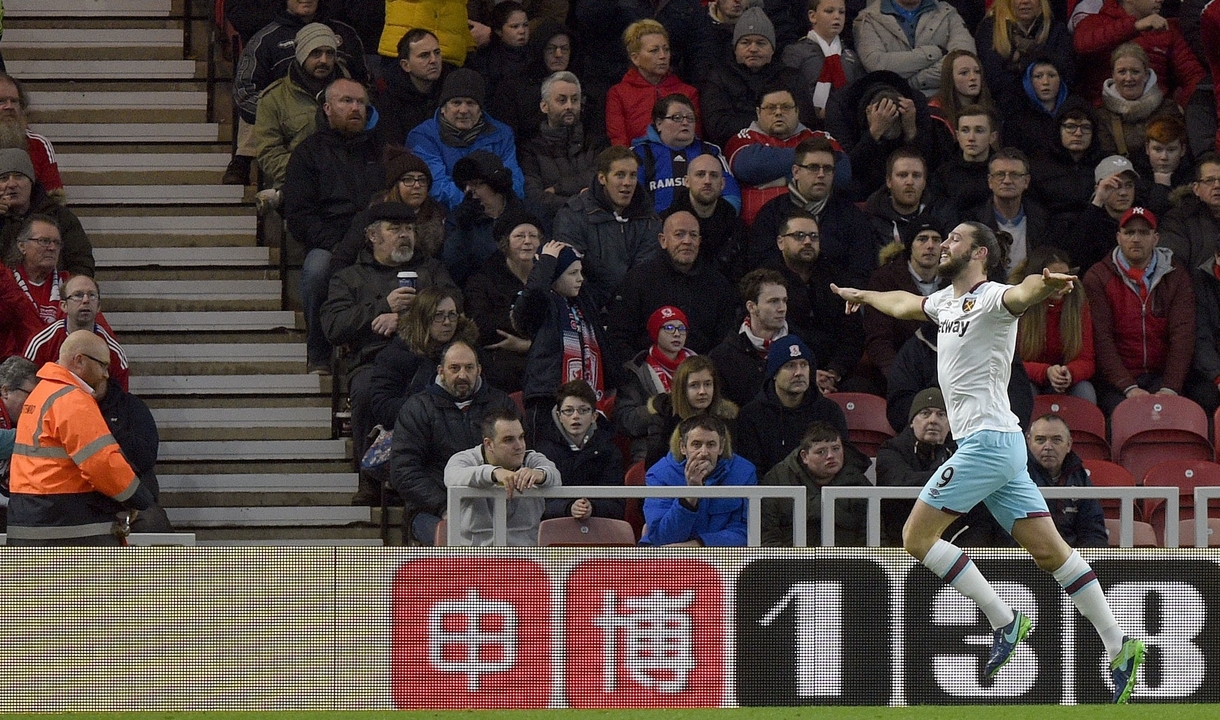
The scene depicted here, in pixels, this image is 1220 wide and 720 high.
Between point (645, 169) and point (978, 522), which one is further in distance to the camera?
point (645, 169)

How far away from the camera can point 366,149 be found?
11.4m

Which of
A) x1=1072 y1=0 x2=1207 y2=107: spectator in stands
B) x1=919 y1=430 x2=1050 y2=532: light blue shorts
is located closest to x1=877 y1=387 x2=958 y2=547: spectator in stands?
x1=919 y1=430 x2=1050 y2=532: light blue shorts

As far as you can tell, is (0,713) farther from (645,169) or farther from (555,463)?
(645,169)

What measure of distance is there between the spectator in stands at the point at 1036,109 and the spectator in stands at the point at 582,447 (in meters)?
3.71

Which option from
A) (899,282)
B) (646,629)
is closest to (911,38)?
(899,282)

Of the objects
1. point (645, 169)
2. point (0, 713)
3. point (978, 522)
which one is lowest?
point (0, 713)

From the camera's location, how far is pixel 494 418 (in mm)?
9031

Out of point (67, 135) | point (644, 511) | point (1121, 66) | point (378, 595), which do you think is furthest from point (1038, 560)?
point (67, 135)

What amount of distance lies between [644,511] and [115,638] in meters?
2.50

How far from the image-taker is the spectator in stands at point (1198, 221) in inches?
444

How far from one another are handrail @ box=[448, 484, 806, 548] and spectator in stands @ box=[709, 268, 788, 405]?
5.37ft

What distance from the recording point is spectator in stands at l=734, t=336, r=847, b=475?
980cm

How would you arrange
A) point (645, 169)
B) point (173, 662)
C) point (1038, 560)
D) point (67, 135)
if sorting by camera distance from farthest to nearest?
point (67, 135)
point (645, 169)
point (173, 662)
point (1038, 560)

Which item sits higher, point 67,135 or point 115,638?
point 67,135
